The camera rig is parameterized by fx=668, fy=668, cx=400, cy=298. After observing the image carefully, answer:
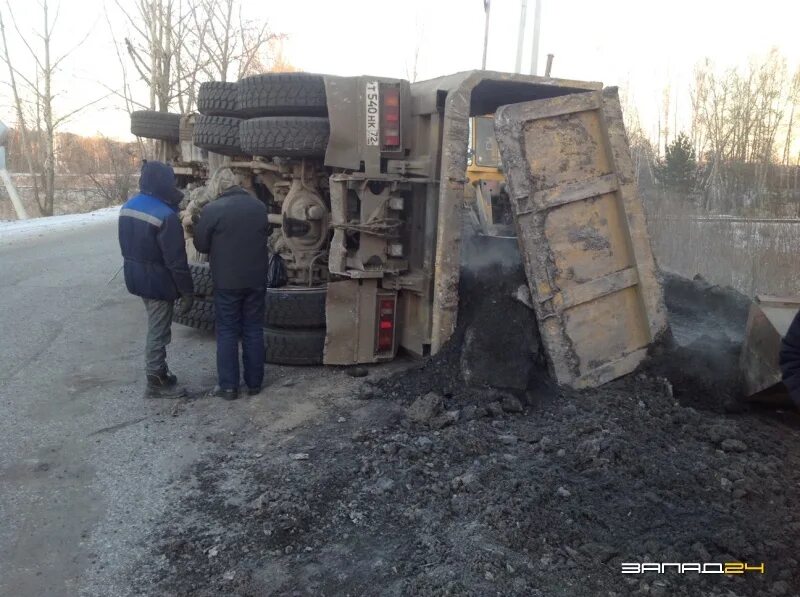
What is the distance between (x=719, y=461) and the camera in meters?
3.52

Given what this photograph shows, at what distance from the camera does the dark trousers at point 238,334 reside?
15.9 ft

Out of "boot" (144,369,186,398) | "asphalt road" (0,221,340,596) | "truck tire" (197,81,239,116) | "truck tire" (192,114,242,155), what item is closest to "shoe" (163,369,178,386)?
"boot" (144,369,186,398)

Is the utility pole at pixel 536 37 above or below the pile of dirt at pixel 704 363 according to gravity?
above

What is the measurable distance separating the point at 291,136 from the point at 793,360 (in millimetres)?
3897

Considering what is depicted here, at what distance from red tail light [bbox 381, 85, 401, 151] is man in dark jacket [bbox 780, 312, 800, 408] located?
3298 millimetres

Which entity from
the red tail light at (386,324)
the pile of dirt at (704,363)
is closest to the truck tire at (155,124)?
the red tail light at (386,324)

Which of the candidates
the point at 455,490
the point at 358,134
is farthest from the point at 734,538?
the point at 358,134

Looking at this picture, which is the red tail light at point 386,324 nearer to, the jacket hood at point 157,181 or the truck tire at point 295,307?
the truck tire at point 295,307

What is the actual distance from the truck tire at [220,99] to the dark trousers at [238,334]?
1822 mm

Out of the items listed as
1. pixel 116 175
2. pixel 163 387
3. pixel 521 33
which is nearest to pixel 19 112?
pixel 116 175

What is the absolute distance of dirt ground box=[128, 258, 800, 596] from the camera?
2711mm

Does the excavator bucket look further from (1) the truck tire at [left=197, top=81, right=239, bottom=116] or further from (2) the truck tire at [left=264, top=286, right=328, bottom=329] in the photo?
(1) the truck tire at [left=197, top=81, right=239, bottom=116]

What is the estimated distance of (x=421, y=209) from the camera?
17.1 feet

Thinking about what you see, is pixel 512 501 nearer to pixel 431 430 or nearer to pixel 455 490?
pixel 455 490
